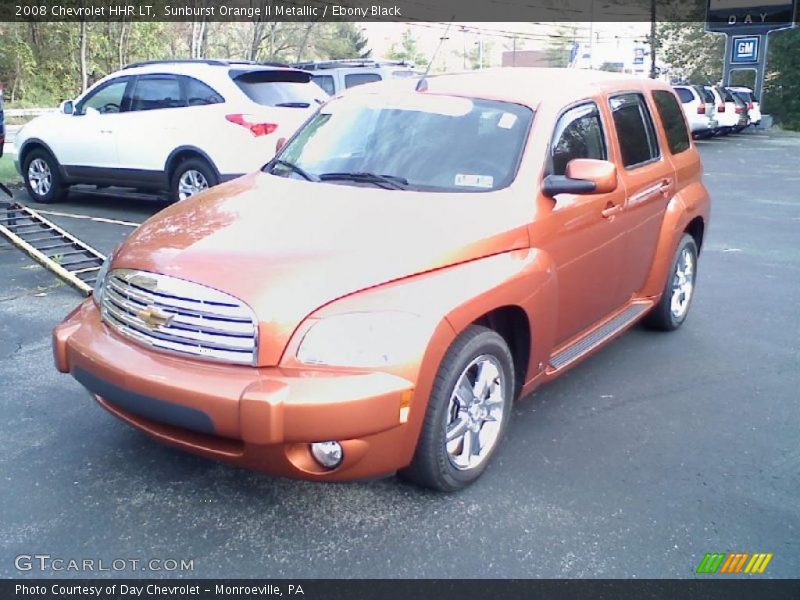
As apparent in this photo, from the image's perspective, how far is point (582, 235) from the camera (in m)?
4.20

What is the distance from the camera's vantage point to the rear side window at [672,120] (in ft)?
18.2

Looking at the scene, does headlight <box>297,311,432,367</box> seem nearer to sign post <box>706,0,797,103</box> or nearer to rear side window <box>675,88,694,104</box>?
rear side window <box>675,88,694,104</box>

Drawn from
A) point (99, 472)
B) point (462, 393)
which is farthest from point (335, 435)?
point (99, 472)

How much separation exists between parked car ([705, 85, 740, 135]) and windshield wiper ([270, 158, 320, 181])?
2504 centimetres

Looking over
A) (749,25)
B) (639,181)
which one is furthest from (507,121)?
(749,25)

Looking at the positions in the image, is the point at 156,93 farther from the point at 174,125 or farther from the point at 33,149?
the point at 33,149

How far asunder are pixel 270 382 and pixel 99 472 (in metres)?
1.26

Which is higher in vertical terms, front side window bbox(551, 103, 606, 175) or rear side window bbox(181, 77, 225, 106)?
rear side window bbox(181, 77, 225, 106)

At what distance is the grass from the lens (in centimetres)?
1265

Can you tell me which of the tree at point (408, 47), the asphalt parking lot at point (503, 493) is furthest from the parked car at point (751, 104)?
the tree at point (408, 47)

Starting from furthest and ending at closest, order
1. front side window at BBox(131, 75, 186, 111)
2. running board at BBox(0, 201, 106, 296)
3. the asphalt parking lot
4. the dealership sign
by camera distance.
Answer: the dealership sign, front side window at BBox(131, 75, 186, 111), running board at BBox(0, 201, 106, 296), the asphalt parking lot

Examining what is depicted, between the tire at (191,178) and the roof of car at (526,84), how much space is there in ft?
16.6

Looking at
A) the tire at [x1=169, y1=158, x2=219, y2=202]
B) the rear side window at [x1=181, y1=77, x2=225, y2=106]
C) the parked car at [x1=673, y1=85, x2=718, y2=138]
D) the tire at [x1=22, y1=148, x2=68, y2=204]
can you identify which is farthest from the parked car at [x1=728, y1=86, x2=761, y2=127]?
the tire at [x1=22, y1=148, x2=68, y2=204]

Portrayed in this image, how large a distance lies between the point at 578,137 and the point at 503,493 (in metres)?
2.02
